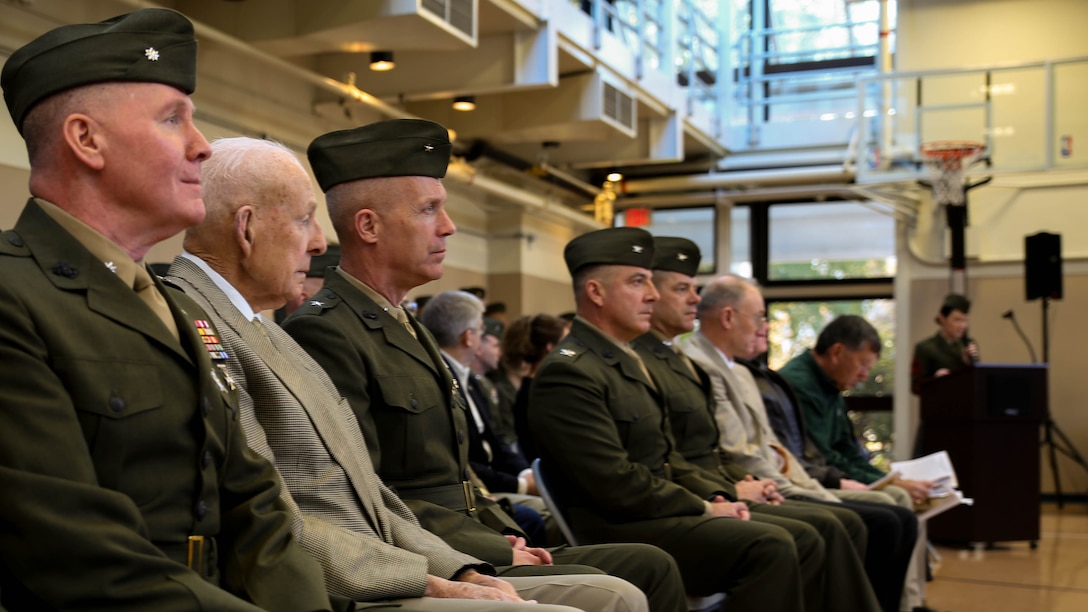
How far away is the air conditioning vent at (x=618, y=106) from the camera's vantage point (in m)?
8.30

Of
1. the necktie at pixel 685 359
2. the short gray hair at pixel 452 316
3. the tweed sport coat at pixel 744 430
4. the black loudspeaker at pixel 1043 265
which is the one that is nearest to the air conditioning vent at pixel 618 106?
the black loudspeaker at pixel 1043 265

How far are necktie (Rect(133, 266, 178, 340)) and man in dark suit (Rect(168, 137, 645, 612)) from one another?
0.84 ft

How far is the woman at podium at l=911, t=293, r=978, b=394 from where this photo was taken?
839 centimetres

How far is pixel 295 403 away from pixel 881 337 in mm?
10585

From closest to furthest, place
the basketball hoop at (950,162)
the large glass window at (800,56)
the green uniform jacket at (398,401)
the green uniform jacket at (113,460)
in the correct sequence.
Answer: the green uniform jacket at (113,460) < the green uniform jacket at (398,401) < the basketball hoop at (950,162) < the large glass window at (800,56)

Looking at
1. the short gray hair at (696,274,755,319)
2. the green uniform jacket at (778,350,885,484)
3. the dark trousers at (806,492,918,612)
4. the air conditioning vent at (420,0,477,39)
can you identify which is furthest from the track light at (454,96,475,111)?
the dark trousers at (806,492,918,612)

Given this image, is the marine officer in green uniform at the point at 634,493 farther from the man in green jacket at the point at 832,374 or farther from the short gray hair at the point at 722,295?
the man in green jacket at the point at 832,374

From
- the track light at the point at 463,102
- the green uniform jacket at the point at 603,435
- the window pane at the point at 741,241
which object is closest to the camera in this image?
the green uniform jacket at the point at 603,435

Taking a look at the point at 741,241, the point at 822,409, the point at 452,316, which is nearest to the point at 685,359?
the point at 452,316

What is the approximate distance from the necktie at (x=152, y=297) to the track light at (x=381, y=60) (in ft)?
17.5

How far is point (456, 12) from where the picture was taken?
6.20 meters

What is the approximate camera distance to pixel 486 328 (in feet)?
19.8

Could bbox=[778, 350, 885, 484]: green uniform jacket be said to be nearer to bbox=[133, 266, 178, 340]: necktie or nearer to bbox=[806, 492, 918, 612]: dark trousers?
bbox=[806, 492, 918, 612]: dark trousers

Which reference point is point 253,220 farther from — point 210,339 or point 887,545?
point 887,545
